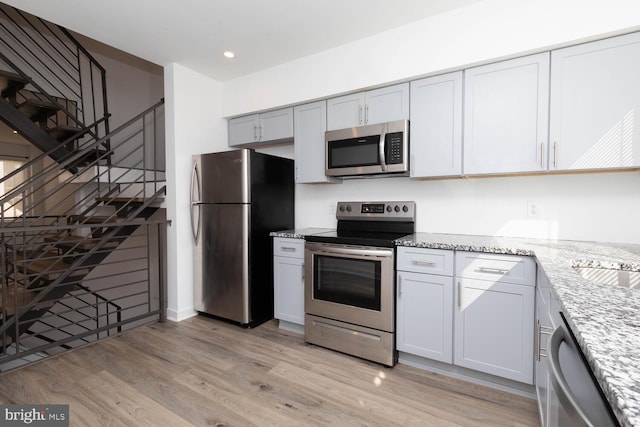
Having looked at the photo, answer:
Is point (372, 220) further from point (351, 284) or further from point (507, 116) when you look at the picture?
point (507, 116)

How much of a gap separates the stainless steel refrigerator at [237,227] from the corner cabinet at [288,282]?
20 centimetres

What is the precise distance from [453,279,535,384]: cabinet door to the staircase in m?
2.52

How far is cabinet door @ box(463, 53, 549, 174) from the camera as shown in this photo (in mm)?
2076

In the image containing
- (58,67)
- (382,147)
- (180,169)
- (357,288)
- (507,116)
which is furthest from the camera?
(58,67)

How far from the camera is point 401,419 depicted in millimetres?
1770

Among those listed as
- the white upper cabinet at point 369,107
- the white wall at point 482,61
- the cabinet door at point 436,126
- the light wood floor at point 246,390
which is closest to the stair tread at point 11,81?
the white wall at point 482,61

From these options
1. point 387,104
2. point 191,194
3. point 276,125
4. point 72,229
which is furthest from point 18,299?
point 387,104

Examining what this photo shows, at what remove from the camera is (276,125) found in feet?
10.7

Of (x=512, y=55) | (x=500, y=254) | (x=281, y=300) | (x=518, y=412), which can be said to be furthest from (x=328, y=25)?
(x=518, y=412)

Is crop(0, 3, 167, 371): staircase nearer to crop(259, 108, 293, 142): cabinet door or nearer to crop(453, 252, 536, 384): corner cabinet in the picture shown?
crop(259, 108, 293, 142): cabinet door

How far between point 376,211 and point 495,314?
124cm

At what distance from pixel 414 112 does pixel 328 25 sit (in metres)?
0.94

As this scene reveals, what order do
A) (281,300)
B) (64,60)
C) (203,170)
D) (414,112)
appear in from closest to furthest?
(414,112) → (281,300) → (203,170) → (64,60)

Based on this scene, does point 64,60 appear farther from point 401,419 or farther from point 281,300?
point 401,419
